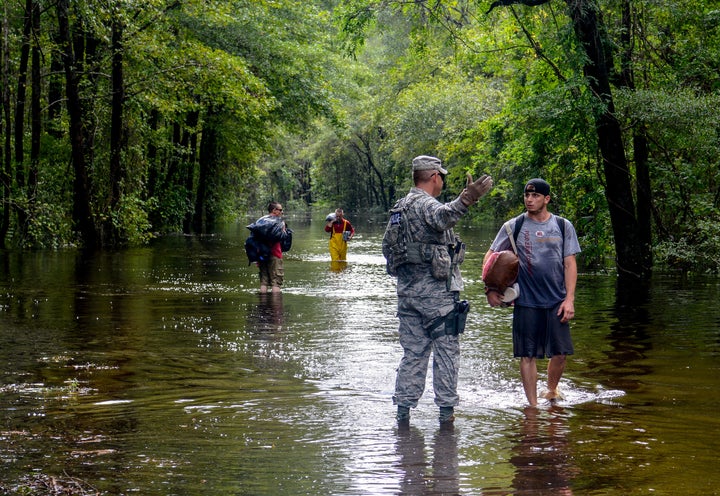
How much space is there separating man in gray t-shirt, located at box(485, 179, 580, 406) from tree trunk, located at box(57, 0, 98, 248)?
808 inches

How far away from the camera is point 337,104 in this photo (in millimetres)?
38562

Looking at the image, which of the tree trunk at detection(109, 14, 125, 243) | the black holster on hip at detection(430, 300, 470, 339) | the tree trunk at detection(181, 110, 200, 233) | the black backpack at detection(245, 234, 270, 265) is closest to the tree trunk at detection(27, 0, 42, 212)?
the tree trunk at detection(109, 14, 125, 243)

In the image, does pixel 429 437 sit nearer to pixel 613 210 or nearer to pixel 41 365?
pixel 41 365

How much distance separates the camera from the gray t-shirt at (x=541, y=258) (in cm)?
786

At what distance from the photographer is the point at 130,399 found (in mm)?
8156

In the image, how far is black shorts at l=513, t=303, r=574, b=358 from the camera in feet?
25.8

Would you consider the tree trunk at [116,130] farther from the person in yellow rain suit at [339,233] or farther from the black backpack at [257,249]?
the black backpack at [257,249]

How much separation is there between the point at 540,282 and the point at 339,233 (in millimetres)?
17827

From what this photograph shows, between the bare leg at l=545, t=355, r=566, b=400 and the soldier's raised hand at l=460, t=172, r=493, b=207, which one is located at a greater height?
the soldier's raised hand at l=460, t=172, r=493, b=207

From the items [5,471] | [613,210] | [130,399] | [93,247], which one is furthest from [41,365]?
[93,247]

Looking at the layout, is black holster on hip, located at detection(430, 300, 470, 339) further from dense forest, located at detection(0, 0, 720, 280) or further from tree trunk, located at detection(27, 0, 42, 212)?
tree trunk, located at detection(27, 0, 42, 212)

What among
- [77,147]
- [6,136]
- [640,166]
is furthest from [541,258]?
[6,136]

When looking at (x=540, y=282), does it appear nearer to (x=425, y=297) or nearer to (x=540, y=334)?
(x=540, y=334)

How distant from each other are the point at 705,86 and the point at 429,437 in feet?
50.7
